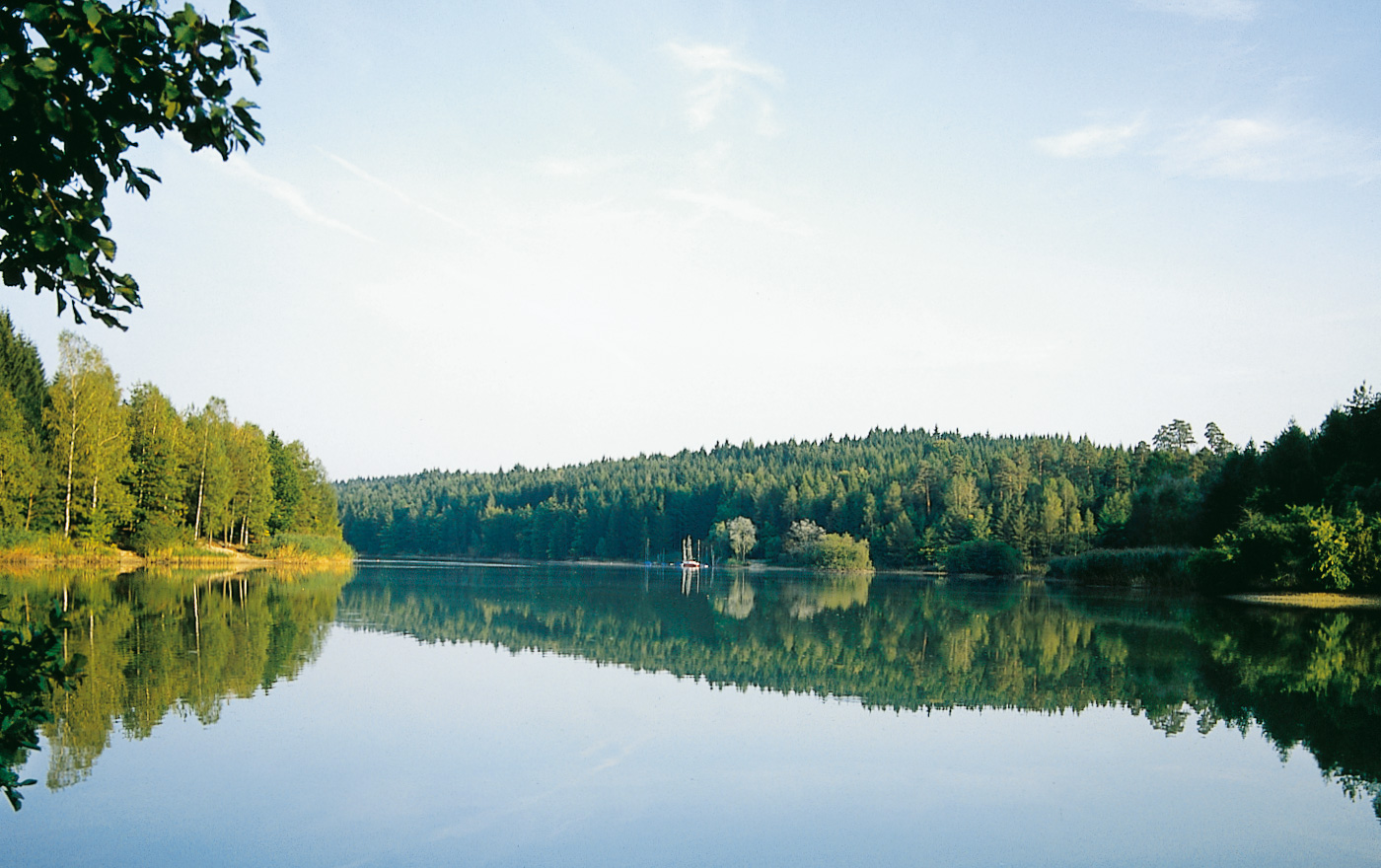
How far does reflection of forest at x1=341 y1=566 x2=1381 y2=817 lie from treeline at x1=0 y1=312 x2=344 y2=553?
16.4 m

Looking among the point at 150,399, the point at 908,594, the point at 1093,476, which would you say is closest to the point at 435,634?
the point at 908,594

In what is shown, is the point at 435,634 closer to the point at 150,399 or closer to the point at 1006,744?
the point at 1006,744

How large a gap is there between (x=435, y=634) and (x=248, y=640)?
5.13 meters

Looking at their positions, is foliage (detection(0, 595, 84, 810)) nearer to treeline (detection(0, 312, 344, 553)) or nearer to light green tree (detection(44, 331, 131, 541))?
treeline (detection(0, 312, 344, 553))

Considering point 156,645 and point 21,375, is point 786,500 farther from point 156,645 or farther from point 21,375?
point 156,645

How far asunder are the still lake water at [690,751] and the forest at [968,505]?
2117 centimetres

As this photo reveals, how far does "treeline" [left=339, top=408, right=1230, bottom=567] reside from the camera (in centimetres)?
9350

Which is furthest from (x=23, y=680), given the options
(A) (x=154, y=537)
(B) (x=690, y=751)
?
(A) (x=154, y=537)

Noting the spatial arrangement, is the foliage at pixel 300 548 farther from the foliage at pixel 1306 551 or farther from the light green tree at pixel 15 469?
the foliage at pixel 1306 551

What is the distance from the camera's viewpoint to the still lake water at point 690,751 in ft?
27.7

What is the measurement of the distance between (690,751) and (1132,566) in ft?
174

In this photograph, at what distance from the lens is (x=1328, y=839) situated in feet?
28.9

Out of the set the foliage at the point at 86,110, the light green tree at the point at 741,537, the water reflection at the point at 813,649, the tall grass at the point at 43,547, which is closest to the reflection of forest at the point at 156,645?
the water reflection at the point at 813,649

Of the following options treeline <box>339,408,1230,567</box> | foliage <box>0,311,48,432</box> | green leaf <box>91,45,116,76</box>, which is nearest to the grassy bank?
foliage <box>0,311,48,432</box>
